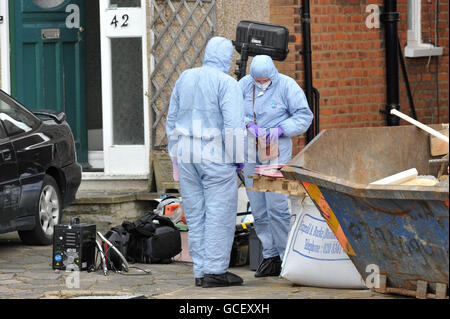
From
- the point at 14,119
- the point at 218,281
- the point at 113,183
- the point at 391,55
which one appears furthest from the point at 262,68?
the point at 391,55

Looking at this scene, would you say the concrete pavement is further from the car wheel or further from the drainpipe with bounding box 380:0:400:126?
the drainpipe with bounding box 380:0:400:126

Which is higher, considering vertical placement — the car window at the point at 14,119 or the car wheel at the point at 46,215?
the car window at the point at 14,119

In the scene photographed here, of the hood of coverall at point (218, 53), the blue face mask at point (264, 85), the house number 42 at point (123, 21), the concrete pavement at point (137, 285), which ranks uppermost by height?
the house number 42 at point (123, 21)

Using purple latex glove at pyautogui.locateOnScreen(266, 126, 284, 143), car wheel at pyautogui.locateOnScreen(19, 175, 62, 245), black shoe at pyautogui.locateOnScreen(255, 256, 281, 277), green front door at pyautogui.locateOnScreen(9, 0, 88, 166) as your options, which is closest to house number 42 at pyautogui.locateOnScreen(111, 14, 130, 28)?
green front door at pyautogui.locateOnScreen(9, 0, 88, 166)

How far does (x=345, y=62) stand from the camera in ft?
40.8

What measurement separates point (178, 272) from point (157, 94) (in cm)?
332

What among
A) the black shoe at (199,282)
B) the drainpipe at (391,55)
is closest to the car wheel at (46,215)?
the black shoe at (199,282)

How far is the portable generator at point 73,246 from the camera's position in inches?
348

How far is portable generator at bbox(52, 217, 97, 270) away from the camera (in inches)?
348

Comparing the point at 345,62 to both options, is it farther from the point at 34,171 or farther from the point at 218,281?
the point at 218,281

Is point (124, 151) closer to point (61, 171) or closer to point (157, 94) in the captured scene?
point (157, 94)

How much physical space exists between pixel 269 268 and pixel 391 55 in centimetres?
482

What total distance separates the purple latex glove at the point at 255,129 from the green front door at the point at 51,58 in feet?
15.0

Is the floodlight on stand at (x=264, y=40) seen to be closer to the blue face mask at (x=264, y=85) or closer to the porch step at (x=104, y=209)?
the blue face mask at (x=264, y=85)
